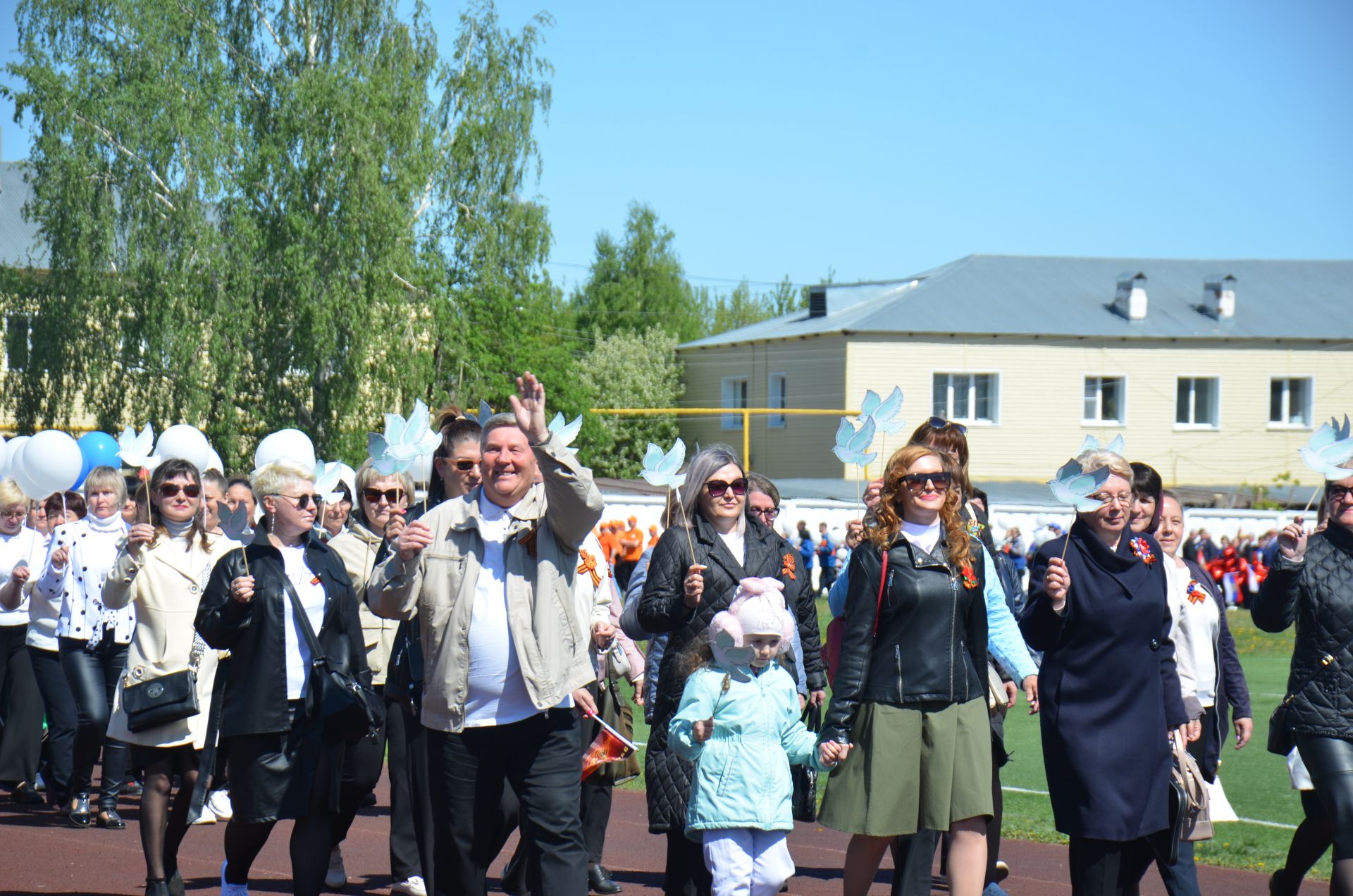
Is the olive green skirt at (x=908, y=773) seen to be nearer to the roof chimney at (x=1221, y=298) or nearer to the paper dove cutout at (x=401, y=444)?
the paper dove cutout at (x=401, y=444)

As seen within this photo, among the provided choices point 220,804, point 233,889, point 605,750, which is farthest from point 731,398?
point 233,889

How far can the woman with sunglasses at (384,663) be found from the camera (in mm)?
6926

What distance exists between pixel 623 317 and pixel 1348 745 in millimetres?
69455

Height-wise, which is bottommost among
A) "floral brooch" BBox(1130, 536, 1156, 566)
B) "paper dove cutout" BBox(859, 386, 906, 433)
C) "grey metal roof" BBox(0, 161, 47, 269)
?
"floral brooch" BBox(1130, 536, 1156, 566)

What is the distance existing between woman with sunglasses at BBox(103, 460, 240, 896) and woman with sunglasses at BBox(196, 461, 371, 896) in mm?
895

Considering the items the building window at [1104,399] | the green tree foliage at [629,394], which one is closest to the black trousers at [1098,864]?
the building window at [1104,399]

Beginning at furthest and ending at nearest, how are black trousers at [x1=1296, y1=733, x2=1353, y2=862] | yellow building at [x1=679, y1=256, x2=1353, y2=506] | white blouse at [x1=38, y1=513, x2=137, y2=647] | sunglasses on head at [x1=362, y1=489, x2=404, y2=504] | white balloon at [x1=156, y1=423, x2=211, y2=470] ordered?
1. yellow building at [x1=679, y1=256, x2=1353, y2=506]
2. white balloon at [x1=156, y1=423, x2=211, y2=470]
3. white blouse at [x1=38, y1=513, x2=137, y2=647]
4. sunglasses on head at [x1=362, y1=489, x2=404, y2=504]
5. black trousers at [x1=1296, y1=733, x2=1353, y2=862]

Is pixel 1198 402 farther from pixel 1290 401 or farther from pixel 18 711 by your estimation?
pixel 18 711

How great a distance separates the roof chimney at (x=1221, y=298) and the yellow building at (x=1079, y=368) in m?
0.06

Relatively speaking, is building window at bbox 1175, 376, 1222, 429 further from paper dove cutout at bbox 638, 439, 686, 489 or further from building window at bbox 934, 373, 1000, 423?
paper dove cutout at bbox 638, 439, 686, 489

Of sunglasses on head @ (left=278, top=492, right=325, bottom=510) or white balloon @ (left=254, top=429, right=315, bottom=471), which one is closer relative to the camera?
sunglasses on head @ (left=278, top=492, right=325, bottom=510)

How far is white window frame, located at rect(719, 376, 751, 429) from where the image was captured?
51188 millimetres

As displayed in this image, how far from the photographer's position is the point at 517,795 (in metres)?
5.28

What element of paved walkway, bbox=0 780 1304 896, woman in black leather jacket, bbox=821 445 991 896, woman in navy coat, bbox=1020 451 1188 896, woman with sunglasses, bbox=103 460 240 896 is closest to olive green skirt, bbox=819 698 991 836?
woman in black leather jacket, bbox=821 445 991 896
